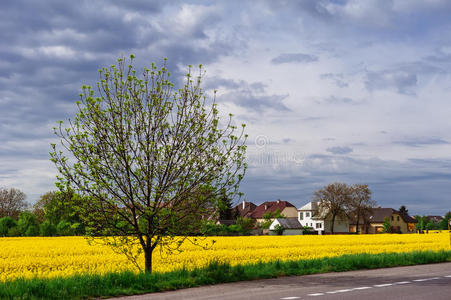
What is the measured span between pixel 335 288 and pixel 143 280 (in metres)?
4.94

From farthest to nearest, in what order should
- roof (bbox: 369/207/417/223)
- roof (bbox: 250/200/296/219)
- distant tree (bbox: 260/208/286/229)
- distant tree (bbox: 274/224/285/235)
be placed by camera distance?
roof (bbox: 369/207/417/223), roof (bbox: 250/200/296/219), distant tree (bbox: 260/208/286/229), distant tree (bbox: 274/224/285/235)

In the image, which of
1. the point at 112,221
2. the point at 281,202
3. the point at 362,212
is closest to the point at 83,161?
the point at 112,221

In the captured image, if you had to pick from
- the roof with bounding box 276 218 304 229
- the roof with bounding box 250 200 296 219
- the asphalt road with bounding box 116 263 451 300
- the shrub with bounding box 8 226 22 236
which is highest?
the roof with bounding box 250 200 296 219

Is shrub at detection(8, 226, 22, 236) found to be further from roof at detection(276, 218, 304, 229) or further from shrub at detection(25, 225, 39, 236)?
roof at detection(276, 218, 304, 229)

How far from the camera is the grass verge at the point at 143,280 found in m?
11.8

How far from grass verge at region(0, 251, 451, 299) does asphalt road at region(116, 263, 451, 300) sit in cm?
56

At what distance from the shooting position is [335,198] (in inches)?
4291

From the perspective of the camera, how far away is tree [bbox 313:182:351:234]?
10819cm

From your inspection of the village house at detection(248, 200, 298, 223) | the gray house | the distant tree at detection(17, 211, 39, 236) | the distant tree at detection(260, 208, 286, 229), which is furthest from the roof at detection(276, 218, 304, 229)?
the distant tree at detection(17, 211, 39, 236)

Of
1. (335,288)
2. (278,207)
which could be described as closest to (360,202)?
(278,207)

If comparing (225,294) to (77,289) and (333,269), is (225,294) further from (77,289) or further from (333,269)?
(333,269)

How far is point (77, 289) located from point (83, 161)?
3.82m

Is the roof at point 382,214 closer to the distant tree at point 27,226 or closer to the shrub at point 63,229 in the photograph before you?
the shrub at point 63,229

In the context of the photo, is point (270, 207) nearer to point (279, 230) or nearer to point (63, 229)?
point (279, 230)
